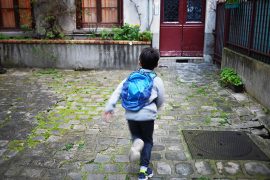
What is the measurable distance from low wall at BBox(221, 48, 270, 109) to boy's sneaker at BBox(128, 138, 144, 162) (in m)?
3.72

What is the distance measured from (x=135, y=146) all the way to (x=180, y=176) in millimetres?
784

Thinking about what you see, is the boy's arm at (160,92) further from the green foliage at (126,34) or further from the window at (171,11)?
the window at (171,11)

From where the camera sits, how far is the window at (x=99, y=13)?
1109cm

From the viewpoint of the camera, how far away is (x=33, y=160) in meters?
4.14

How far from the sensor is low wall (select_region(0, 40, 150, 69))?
9914 millimetres

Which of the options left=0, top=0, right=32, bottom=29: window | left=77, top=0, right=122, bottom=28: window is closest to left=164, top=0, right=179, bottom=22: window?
left=77, top=0, right=122, bottom=28: window

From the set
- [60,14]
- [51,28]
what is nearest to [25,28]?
[51,28]

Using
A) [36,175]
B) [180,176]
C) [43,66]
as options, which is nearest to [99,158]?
[36,175]

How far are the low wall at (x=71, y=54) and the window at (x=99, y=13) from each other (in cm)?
152

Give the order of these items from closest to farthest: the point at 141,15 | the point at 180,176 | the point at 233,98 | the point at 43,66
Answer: the point at 180,176 → the point at 233,98 → the point at 43,66 → the point at 141,15

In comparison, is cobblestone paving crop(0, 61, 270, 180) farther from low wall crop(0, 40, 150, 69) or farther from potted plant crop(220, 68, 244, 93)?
low wall crop(0, 40, 150, 69)

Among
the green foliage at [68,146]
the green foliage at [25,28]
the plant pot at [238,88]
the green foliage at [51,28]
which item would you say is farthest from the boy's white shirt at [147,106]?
the green foliage at [25,28]

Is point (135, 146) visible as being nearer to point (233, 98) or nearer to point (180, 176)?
point (180, 176)

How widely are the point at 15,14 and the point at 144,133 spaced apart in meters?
9.45
